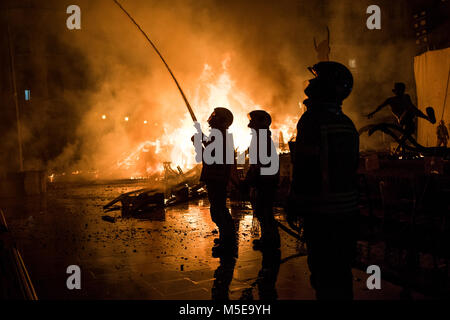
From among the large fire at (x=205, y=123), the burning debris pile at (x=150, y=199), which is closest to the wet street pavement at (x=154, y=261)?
the burning debris pile at (x=150, y=199)

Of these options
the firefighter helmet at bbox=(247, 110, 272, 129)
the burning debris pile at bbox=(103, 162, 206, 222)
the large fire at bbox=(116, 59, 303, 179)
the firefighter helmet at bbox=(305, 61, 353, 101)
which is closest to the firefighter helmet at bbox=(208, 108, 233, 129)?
the firefighter helmet at bbox=(247, 110, 272, 129)

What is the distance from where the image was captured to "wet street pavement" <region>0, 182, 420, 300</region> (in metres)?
3.91

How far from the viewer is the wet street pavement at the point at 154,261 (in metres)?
3.91

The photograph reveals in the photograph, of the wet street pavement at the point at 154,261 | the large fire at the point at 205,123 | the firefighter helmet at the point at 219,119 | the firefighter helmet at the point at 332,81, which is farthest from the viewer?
the large fire at the point at 205,123

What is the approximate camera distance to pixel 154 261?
5105 millimetres

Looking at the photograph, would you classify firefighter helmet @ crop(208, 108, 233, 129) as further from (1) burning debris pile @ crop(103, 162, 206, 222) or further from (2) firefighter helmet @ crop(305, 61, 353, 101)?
(1) burning debris pile @ crop(103, 162, 206, 222)

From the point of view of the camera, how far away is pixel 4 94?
53.9 feet

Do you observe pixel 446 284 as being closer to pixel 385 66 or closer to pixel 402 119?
pixel 402 119

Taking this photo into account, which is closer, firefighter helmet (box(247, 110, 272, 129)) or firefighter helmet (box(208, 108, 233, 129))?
firefighter helmet (box(247, 110, 272, 129))

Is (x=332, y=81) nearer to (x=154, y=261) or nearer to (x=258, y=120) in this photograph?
(x=258, y=120)

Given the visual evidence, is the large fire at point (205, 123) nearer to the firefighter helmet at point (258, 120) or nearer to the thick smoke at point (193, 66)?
the thick smoke at point (193, 66)

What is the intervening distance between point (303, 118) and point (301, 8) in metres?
30.8
